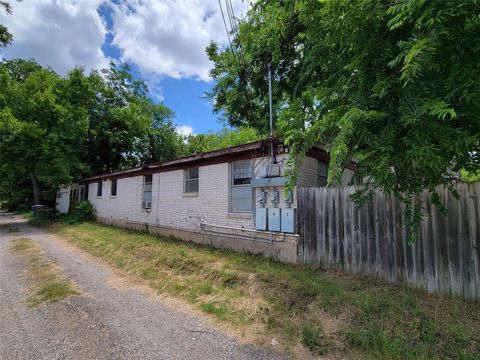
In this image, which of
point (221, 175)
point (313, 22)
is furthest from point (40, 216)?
point (313, 22)

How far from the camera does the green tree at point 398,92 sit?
240 cm

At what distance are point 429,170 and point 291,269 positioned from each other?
4078mm

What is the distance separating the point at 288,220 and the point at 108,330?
14.8 feet

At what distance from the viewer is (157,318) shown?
4.18 m

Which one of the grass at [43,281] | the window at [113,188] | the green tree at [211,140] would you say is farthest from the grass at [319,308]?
the green tree at [211,140]

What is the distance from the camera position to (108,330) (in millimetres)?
3773

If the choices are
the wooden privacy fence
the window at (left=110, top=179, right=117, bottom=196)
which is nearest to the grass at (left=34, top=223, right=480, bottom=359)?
the wooden privacy fence

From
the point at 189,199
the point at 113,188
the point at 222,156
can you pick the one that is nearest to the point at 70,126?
the point at 113,188

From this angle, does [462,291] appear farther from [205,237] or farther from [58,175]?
[58,175]

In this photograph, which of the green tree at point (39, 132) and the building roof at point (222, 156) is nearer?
the building roof at point (222, 156)

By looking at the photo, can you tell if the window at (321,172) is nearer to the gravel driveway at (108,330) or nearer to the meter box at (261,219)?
the meter box at (261,219)

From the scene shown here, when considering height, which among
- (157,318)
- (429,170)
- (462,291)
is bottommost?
(157,318)

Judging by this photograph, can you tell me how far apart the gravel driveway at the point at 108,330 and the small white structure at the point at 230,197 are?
2.54 meters

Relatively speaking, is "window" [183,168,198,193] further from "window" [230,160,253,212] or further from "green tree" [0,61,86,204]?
"green tree" [0,61,86,204]
